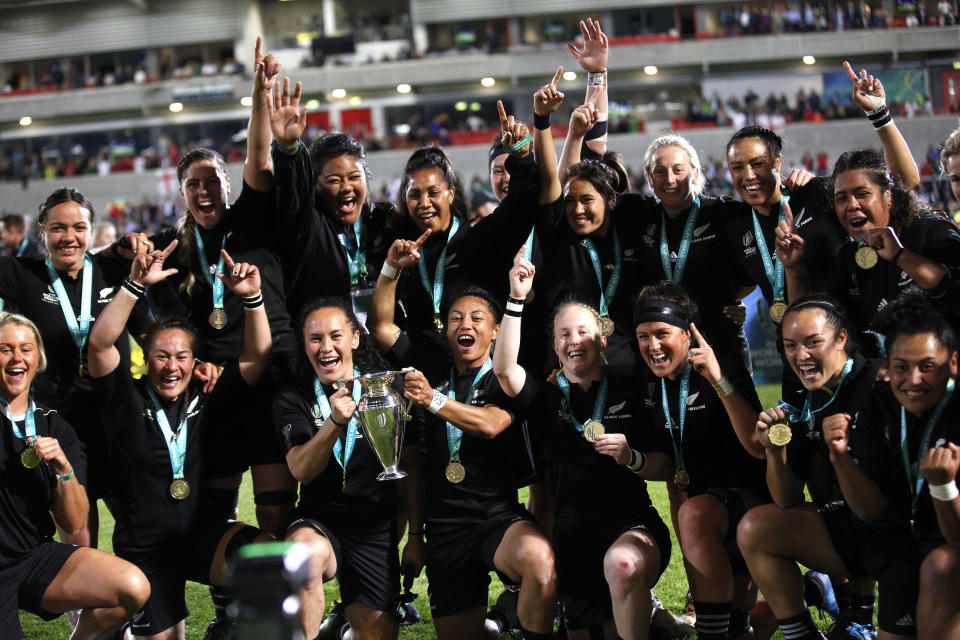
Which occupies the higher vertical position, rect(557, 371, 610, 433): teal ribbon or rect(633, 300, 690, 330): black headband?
rect(633, 300, 690, 330): black headband

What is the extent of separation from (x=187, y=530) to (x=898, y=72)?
3076 cm

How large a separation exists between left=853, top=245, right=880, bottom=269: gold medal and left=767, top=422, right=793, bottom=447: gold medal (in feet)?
3.11

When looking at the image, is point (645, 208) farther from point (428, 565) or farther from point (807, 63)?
point (807, 63)

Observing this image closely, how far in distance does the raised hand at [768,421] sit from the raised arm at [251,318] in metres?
2.19

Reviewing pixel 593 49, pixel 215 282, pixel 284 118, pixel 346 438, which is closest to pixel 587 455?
pixel 346 438

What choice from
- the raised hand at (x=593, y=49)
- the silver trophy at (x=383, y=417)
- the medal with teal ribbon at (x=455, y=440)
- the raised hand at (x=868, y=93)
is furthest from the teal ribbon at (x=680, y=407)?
the raised hand at (x=593, y=49)

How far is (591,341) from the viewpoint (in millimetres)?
4258

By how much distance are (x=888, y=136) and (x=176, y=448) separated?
3482 mm

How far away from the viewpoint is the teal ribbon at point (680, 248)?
4688mm

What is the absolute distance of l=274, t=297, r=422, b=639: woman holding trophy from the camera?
4292mm

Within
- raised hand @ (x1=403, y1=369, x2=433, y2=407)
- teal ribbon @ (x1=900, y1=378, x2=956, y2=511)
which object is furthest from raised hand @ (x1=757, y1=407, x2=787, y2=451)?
raised hand @ (x1=403, y1=369, x2=433, y2=407)

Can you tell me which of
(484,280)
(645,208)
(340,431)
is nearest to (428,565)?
(340,431)

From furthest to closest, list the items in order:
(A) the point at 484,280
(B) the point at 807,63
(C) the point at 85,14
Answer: (C) the point at 85,14 → (B) the point at 807,63 → (A) the point at 484,280

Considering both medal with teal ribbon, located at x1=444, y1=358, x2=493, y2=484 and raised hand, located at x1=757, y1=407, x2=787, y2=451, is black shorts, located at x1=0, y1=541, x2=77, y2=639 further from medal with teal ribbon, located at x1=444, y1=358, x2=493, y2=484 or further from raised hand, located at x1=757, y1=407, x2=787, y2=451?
raised hand, located at x1=757, y1=407, x2=787, y2=451
